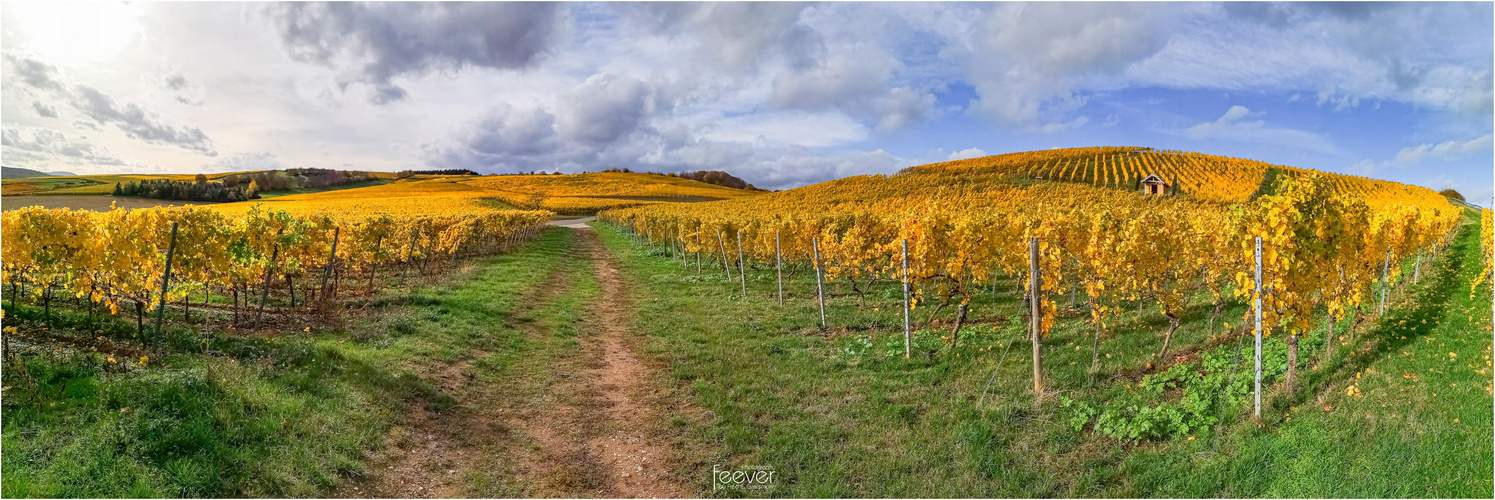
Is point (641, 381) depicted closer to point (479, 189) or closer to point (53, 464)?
point (53, 464)

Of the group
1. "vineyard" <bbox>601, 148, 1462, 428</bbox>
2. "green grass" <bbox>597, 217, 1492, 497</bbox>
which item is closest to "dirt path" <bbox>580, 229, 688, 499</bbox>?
"green grass" <bbox>597, 217, 1492, 497</bbox>

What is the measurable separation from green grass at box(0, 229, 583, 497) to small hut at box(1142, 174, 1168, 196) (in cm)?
6096

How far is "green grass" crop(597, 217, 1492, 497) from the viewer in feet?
18.8

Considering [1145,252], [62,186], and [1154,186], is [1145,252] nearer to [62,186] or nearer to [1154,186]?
[1154,186]

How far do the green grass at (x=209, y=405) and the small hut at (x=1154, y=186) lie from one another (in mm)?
60959

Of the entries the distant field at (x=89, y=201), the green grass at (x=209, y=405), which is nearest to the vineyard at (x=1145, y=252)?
the green grass at (x=209, y=405)

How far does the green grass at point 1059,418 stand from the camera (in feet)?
18.8

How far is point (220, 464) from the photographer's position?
6074mm

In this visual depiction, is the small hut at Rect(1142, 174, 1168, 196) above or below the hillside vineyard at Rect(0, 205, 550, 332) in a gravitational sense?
above

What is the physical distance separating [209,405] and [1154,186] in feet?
219

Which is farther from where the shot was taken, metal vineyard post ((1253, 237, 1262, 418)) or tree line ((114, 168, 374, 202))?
tree line ((114, 168, 374, 202))

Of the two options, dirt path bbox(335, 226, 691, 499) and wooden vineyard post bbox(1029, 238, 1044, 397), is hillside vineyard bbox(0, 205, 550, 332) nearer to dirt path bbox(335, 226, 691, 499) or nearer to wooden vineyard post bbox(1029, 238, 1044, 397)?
dirt path bbox(335, 226, 691, 499)

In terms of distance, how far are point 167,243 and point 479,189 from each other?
323 feet

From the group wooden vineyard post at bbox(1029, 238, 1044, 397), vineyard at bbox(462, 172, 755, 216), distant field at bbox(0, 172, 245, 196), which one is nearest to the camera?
wooden vineyard post at bbox(1029, 238, 1044, 397)
